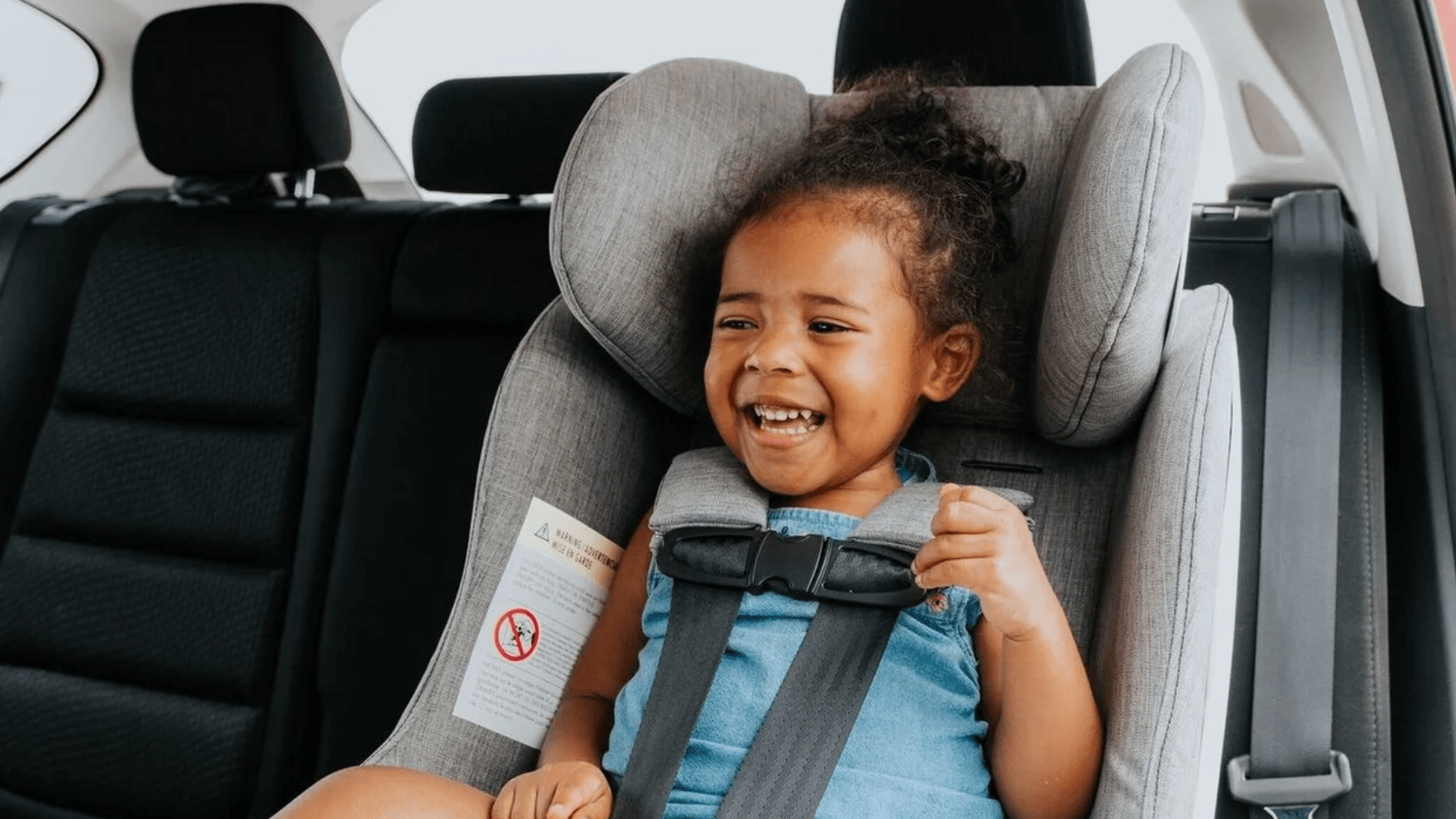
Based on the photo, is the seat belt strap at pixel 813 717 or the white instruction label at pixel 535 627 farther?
the white instruction label at pixel 535 627

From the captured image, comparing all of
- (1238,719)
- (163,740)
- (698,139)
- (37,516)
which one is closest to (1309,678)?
(1238,719)

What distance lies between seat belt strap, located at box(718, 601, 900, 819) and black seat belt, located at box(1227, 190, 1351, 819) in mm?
477

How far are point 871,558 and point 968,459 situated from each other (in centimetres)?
23

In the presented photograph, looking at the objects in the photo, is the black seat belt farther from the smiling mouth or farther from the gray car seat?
the smiling mouth

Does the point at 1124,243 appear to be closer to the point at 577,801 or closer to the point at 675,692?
the point at 675,692

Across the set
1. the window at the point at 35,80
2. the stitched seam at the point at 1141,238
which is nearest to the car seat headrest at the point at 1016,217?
the stitched seam at the point at 1141,238

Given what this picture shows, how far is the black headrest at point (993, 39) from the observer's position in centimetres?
156

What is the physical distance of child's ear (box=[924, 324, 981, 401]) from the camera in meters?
1.34

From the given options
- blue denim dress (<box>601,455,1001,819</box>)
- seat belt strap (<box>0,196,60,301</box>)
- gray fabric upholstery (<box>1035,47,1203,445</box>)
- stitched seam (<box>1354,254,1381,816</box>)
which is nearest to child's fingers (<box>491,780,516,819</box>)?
blue denim dress (<box>601,455,1001,819</box>)

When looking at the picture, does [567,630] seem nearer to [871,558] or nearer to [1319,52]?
[871,558]

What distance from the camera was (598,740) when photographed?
4.37ft

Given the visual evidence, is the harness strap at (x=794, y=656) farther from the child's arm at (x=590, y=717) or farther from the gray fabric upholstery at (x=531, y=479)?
the gray fabric upholstery at (x=531, y=479)

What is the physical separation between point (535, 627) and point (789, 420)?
34 centimetres

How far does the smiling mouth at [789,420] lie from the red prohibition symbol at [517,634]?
1.05 ft
